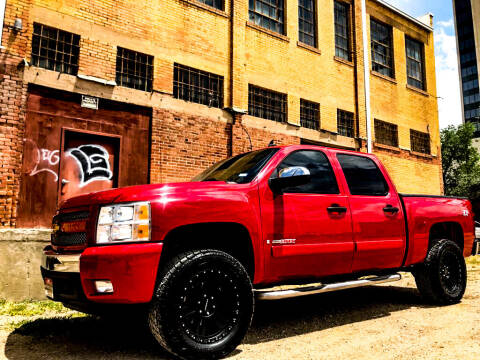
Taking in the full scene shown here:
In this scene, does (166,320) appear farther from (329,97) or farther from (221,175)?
(329,97)

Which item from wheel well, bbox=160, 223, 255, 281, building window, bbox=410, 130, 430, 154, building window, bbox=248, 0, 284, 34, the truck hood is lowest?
wheel well, bbox=160, 223, 255, 281

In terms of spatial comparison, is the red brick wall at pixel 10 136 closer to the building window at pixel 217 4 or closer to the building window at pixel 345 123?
the building window at pixel 217 4

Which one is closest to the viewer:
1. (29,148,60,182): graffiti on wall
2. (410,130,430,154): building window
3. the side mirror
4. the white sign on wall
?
the side mirror

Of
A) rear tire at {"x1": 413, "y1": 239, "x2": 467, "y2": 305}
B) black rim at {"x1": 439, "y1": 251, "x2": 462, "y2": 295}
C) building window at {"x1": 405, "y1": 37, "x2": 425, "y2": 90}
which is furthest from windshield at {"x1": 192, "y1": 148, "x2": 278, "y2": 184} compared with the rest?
building window at {"x1": 405, "y1": 37, "x2": 425, "y2": 90}

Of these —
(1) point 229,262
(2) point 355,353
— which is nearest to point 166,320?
(1) point 229,262

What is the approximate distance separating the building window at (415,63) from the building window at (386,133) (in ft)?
9.81

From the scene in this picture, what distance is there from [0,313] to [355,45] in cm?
1479

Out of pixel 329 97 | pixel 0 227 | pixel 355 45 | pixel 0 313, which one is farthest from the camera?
pixel 355 45

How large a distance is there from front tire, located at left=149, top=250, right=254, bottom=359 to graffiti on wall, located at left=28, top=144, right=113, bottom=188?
6.23 meters

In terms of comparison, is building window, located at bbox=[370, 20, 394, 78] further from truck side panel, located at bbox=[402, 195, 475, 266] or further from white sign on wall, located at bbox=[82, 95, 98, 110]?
truck side panel, located at bbox=[402, 195, 475, 266]

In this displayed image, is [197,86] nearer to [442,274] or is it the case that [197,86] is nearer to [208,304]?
[442,274]

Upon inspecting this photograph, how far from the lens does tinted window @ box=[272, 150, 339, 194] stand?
439 cm

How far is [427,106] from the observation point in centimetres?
1864

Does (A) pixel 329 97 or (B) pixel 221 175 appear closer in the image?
(B) pixel 221 175
